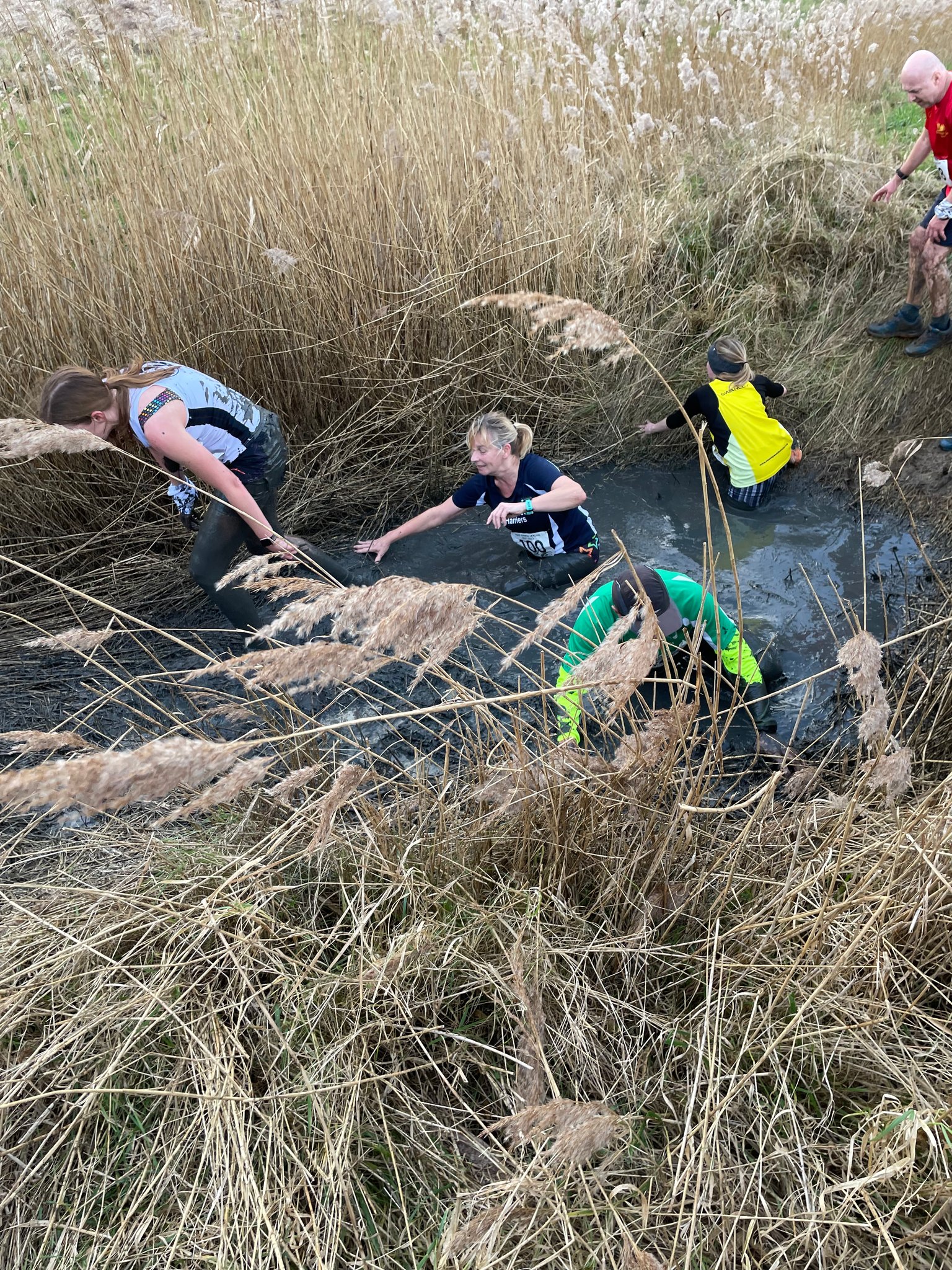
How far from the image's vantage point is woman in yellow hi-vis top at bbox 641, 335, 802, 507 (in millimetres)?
4340

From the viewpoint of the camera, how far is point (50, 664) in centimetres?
353

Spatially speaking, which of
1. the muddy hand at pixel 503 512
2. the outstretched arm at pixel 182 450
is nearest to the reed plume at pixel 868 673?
the outstretched arm at pixel 182 450

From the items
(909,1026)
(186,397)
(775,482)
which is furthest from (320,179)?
(909,1026)

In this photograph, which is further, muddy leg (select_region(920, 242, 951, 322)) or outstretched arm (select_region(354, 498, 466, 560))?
muddy leg (select_region(920, 242, 951, 322))

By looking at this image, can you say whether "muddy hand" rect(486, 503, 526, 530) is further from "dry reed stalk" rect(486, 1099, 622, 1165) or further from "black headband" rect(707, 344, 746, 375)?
"dry reed stalk" rect(486, 1099, 622, 1165)

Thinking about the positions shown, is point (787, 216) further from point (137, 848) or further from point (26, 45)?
point (137, 848)

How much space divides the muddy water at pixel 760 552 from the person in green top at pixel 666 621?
1.80 ft

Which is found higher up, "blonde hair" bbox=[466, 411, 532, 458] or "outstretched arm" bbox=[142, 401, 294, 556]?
"outstretched arm" bbox=[142, 401, 294, 556]

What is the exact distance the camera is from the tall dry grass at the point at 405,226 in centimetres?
359

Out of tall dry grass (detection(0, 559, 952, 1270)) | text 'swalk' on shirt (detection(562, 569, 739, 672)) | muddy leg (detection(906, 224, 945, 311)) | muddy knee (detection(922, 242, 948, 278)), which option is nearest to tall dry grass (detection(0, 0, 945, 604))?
muddy leg (detection(906, 224, 945, 311))

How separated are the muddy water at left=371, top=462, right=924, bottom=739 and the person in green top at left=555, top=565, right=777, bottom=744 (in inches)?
21.6

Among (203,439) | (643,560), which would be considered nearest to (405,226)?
(203,439)

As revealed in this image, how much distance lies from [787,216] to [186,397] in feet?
13.4

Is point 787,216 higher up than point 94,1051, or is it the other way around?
point 787,216
